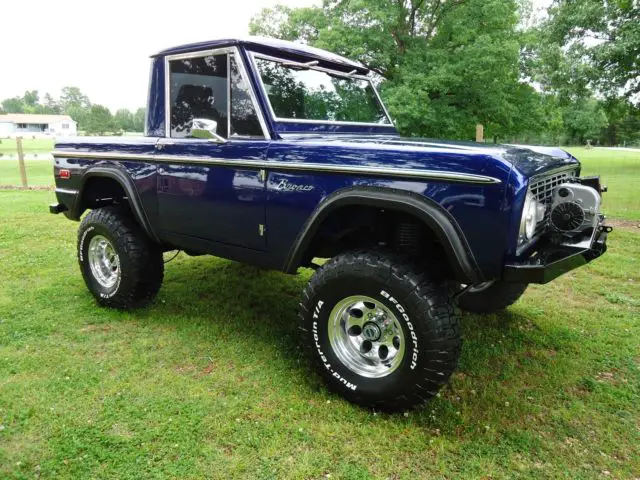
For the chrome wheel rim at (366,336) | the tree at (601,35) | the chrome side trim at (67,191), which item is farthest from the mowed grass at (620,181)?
the chrome side trim at (67,191)

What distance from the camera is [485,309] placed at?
4.14m

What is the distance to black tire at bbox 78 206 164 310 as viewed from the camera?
13.0 feet


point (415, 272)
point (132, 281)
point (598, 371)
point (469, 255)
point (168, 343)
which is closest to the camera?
point (469, 255)

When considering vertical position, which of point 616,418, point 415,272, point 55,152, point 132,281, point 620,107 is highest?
point 620,107

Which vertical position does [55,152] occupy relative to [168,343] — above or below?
above

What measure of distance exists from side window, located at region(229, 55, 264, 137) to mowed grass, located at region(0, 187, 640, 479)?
63.5 inches

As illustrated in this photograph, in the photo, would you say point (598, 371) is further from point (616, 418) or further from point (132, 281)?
point (132, 281)

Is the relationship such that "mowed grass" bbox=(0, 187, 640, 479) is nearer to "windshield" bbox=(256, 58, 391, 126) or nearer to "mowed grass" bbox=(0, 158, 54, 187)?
"windshield" bbox=(256, 58, 391, 126)

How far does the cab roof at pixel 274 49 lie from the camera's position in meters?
3.22

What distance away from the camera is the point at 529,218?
2.43 metres

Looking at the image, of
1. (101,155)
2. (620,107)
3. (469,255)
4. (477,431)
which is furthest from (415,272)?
(620,107)

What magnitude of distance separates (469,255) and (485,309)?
1971 millimetres

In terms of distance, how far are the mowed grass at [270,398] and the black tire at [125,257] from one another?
0.16 meters

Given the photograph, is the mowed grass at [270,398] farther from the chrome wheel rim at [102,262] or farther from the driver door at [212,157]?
the driver door at [212,157]
